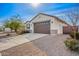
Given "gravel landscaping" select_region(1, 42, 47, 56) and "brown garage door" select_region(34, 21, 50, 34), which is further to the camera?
"brown garage door" select_region(34, 21, 50, 34)

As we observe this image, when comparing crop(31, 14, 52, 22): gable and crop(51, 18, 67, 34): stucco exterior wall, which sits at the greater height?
crop(31, 14, 52, 22): gable

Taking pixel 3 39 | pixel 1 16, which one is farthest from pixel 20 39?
pixel 1 16

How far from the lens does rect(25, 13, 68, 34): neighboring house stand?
2779mm

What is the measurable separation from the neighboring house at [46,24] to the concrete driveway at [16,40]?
3.8 inches

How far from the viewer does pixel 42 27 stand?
2.90m

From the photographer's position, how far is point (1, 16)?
108 inches

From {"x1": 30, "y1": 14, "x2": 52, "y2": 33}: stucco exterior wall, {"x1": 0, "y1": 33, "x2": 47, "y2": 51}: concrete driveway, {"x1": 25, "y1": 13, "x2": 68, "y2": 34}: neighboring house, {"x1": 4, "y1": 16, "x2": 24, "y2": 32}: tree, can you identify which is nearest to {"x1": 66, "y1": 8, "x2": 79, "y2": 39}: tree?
{"x1": 25, "y1": 13, "x2": 68, "y2": 34}: neighboring house

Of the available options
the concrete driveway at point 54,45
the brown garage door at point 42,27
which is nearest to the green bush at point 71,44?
the concrete driveway at point 54,45

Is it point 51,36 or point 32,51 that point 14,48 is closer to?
point 32,51

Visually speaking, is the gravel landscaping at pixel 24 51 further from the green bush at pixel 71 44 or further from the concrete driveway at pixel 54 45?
the green bush at pixel 71 44

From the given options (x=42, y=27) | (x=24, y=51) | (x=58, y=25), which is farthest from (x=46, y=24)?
(x=24, y=51)

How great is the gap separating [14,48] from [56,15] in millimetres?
941

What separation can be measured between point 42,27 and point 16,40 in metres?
0.53

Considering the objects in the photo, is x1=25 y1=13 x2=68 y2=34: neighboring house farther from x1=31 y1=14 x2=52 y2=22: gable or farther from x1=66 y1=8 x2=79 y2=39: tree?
x1=66 y1=8 x2=79 y2=39: tree
